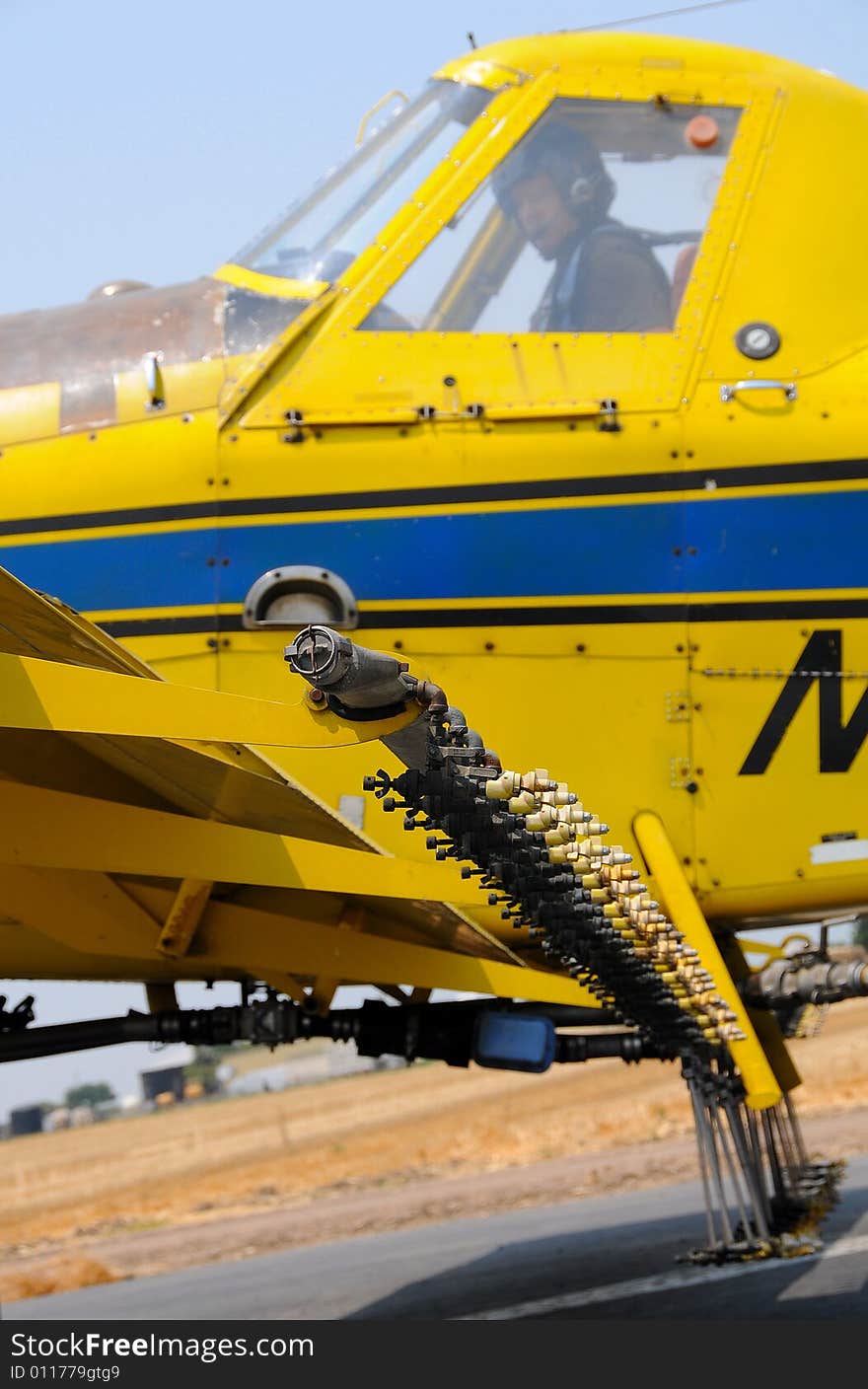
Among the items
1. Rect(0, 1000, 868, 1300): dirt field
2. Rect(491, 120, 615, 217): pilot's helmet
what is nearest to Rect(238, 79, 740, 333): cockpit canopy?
Rect(491, 120, 615, 217): pilot's helmet

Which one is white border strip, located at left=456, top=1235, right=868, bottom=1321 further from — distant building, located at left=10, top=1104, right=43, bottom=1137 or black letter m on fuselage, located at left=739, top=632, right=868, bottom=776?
distant building, located at left=10, top=1104, right=43, bottom=1137

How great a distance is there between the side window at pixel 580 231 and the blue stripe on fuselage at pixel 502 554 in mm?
834

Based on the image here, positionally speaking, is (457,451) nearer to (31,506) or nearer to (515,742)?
(515,742)

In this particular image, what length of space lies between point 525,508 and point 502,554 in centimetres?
19

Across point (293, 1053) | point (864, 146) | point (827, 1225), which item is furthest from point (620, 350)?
point (293, 1053)

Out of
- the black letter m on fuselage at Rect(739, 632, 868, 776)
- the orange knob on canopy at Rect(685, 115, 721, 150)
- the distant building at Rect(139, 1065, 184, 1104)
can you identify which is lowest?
the black letter m on fuselage at Rect(739, 632, 868, 776)

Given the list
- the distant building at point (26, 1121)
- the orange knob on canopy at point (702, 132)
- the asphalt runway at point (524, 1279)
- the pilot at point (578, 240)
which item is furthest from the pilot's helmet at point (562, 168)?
the distant building at point (26, 1121)

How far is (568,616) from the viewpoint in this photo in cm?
561

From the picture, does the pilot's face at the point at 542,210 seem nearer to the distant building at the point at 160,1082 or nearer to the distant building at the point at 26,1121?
the distant building at the point at 26,1121

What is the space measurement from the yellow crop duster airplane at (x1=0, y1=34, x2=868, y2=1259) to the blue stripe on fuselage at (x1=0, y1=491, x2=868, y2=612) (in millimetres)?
11

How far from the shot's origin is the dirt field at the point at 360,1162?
15.4 metres

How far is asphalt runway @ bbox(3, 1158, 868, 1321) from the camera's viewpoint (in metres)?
8.55

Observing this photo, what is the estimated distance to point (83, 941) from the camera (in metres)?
5.12

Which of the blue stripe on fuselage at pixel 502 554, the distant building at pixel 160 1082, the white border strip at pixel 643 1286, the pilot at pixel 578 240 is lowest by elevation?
the white border strip at pixel 643 1286
